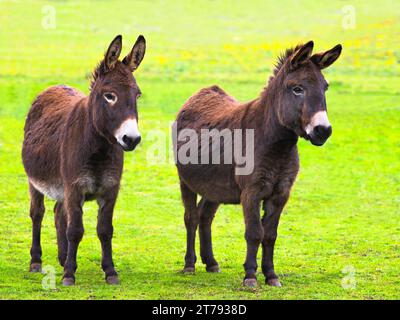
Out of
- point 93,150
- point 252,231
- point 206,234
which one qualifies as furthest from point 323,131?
point 206,234

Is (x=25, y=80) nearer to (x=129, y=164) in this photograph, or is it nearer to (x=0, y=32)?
→ (x=129, y=164)

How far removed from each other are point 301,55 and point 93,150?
2725 millimetres

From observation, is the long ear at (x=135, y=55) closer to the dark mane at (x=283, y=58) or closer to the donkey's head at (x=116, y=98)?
the donkey's head at (x=116, y=98)

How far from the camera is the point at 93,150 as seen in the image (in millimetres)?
10195

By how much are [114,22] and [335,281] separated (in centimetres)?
6031

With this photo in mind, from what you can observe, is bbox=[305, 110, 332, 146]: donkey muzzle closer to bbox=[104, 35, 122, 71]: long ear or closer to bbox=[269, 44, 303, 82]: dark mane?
bbox=[269, 44, 303, 82]: dark mane

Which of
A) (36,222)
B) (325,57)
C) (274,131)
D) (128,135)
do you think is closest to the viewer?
(128,135)

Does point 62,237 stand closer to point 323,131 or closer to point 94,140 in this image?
point 94,140

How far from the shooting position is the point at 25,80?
3962cm

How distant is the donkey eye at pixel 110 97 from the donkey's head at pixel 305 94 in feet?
6.49

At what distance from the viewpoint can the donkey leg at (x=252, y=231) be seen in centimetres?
1030

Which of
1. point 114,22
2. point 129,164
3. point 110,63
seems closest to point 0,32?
point 114,22

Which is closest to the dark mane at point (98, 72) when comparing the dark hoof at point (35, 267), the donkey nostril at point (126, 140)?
the donkey nostril at point (126, 140)

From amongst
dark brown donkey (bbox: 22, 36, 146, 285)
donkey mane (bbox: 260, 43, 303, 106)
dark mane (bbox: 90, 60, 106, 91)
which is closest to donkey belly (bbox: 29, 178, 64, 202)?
dark brown donkey (bbox: 22, 36, 146, 285)
